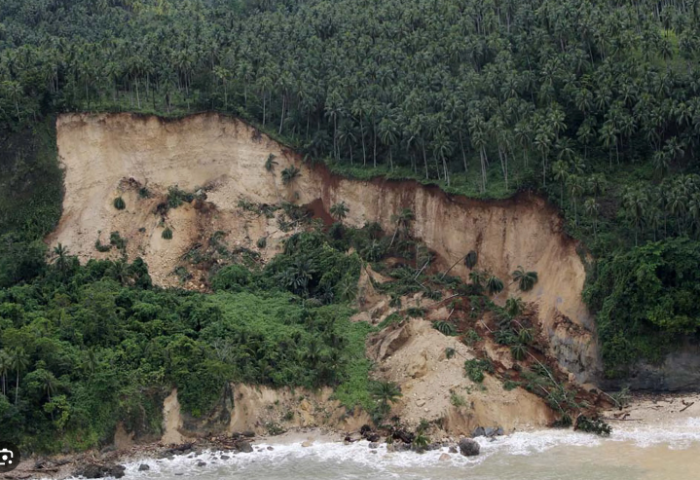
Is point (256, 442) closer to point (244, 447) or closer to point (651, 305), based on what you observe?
point (244, 447)

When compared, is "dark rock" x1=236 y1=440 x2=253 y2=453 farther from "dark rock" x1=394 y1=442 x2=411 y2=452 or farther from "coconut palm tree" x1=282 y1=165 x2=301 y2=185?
"coconut palm tree" x1=282 y1=165 x2=301 y2=185

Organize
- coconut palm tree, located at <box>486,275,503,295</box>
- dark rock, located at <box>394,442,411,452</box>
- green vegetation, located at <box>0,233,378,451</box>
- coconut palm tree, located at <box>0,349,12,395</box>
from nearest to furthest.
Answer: coconut palm tree, located at <box>0,349,12,395</box>
green vegetation, located at <box>0,233,378,451</box>
dark rock, located at <box>394,442,411,452</box>
coconut palm tree, located at <box>486,275,503,295</box>

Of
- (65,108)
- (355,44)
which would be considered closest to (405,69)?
(355,44)

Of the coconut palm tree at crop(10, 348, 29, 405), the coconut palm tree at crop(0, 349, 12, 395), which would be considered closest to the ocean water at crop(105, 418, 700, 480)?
the coconut palm tree at crop(10, 348, 29, 405)

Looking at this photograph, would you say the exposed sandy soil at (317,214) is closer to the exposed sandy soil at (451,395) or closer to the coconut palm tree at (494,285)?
the exposed sandy soil at (451,395)

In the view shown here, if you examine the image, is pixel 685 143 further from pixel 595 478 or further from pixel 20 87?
pixel 20 87
